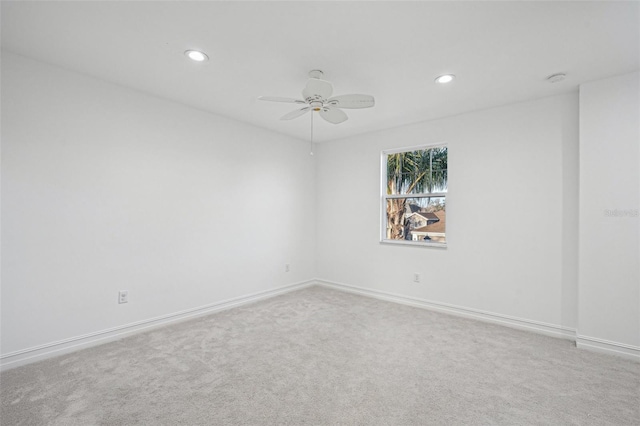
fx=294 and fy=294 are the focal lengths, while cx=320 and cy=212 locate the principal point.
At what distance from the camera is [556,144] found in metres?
3.11

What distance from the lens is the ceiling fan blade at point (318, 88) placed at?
2.23 m

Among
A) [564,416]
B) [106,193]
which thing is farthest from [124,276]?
[564,416]

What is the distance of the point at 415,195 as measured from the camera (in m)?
4.18

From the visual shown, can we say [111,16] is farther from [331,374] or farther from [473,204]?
[473,204]

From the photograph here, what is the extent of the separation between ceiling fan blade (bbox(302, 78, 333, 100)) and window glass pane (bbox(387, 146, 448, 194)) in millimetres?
2204

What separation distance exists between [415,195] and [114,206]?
3646mm

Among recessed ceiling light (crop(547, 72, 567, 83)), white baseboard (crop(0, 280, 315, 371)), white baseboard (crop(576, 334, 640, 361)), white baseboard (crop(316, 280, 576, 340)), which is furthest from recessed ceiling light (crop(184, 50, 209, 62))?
white baseboard (crop(576, 334, 640, 361))

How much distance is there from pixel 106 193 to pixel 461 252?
13.3 feet

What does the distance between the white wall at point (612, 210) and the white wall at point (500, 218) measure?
0.23m

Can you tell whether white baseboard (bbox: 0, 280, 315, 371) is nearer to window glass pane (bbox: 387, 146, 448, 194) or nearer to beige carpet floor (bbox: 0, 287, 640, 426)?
beige carpet floor (bbox: 0, 287, 640, 426)

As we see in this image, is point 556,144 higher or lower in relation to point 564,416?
higher

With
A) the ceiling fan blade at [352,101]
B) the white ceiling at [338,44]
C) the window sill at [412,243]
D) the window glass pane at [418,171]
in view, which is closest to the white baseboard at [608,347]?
the window sill at [412,243]

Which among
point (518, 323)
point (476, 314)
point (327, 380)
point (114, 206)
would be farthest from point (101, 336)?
point (518, 323)

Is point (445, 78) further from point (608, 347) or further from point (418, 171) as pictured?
point (608, 347)
